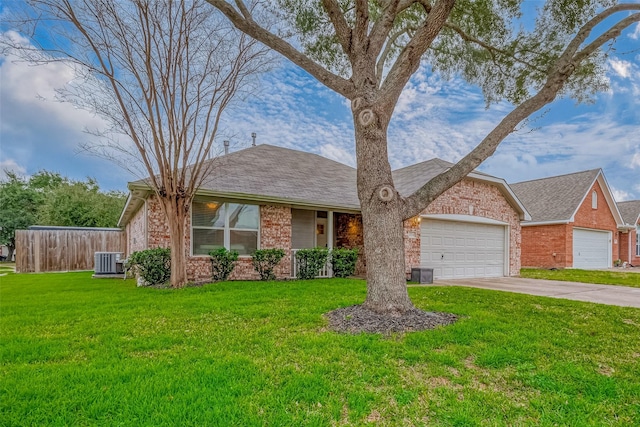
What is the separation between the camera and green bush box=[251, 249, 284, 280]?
10.6m

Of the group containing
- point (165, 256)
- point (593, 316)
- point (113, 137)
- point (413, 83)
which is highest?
point (413, 83)

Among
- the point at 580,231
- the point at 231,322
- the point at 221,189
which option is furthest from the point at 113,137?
the point at 580,231

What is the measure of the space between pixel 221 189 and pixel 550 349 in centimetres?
844

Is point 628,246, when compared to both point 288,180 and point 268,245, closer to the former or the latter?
point 288,180

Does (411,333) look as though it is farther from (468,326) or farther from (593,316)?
(593,316)

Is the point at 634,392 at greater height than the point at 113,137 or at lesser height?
lesser

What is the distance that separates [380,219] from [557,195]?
64.2ft

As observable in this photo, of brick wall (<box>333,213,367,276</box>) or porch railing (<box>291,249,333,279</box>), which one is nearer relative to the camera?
porch railing (<box>291,249,333,279</box>)

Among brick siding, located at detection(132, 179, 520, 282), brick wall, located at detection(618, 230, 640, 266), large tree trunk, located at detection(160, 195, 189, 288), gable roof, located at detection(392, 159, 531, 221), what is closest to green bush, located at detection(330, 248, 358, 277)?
brick siding, located at detection(132, 179, 520, 282)

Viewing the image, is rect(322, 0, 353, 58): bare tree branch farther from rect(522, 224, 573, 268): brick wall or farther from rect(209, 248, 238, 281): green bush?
rect(522, 224, 573, 268): brick wall

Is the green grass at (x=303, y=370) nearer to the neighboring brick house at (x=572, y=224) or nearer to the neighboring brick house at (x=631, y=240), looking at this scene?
the neighboring brick house at (x=572, y=224)

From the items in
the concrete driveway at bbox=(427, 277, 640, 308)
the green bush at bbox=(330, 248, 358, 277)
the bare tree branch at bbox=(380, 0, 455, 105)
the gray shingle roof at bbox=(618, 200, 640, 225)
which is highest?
the bare tree branch at bbox=(380, 0, 455, 105)

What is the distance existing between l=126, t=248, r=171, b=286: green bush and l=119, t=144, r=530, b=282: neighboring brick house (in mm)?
502

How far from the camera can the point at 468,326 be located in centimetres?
500
